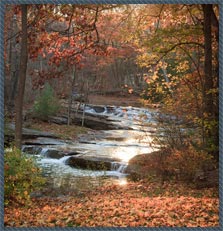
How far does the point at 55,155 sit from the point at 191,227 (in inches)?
360

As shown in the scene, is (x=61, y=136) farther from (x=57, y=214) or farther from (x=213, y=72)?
(x=57, y=214)

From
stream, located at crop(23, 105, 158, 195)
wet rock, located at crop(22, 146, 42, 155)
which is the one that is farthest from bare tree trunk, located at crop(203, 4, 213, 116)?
wet rock, located at crop(22, 146, 42, 155)

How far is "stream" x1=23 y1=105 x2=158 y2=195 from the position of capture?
32.4ft

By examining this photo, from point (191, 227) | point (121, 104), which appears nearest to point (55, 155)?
point (191, 227)

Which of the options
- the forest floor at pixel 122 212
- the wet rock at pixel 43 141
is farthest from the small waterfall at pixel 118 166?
the wet rock at pixel 43 141

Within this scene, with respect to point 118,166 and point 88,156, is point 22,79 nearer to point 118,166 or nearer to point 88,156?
point 118,166

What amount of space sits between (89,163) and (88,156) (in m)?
0.74

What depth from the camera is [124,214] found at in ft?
18.4

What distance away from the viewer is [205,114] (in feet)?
25.4

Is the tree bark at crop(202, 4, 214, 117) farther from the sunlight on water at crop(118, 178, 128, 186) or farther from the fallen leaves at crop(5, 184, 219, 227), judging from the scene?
the sunlight on water at crop(118, 178, 128, 186)

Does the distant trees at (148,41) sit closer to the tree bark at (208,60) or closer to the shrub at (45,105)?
the tree bark at (208,60)

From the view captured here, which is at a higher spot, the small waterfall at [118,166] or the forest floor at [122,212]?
the forest floor at [122,212]

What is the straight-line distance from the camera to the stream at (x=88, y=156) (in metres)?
9.87

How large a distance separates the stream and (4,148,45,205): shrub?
0.69 m
